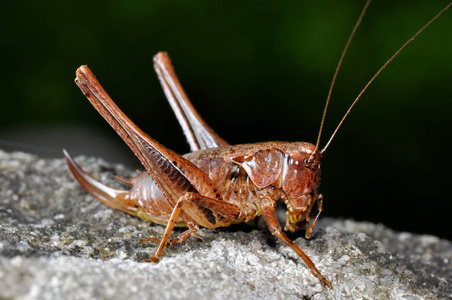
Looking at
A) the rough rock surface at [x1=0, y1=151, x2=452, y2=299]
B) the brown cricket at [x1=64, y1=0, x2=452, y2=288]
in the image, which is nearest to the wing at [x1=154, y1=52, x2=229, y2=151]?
the brown cricket at [x1=64, y1=0, x2=452, y2=288]

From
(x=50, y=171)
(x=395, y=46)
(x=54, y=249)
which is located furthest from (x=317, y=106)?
(x=54, y=249)

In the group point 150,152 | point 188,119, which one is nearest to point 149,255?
point 150,152

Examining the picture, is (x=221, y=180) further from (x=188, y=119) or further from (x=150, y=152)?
(x=188, y=119)

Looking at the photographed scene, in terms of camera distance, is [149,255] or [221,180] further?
[221,180]

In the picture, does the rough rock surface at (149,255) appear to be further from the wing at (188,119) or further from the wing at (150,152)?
the wing at (188,119)

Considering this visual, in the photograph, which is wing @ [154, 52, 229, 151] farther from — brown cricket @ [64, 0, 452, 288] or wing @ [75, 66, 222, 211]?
wing @ [75, 66, 222, 211]

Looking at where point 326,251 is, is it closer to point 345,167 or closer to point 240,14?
point 345,167

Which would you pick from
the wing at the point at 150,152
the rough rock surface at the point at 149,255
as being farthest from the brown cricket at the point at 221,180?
the rough rock surface at the point at 149,255
